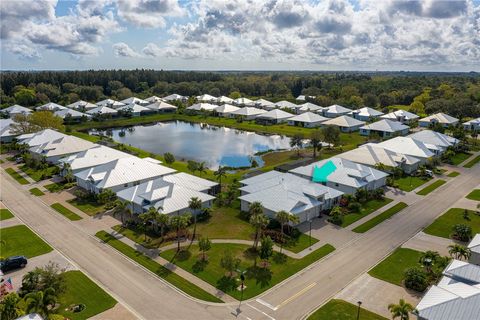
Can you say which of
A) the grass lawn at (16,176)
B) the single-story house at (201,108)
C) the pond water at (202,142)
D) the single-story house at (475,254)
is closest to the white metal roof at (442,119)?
the pond water at (202,142)

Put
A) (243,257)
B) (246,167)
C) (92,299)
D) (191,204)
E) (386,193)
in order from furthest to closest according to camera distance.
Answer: (246,167) → (386,193) → (191,204) → (243,257) → (92,299)

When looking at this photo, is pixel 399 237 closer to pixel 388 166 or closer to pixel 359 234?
pixel 359 234

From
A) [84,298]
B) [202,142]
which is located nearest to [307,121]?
[202,142]

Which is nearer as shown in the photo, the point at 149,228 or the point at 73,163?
the point at 149,228

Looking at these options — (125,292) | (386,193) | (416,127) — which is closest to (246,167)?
(386,193)

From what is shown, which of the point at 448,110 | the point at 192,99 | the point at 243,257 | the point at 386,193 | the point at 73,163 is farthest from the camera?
the point at 192,99

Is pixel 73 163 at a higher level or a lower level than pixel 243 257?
higher

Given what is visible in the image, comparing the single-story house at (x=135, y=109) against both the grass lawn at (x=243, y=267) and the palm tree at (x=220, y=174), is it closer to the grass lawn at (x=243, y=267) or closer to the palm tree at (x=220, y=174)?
the palm tree at (x=220, y=174)
